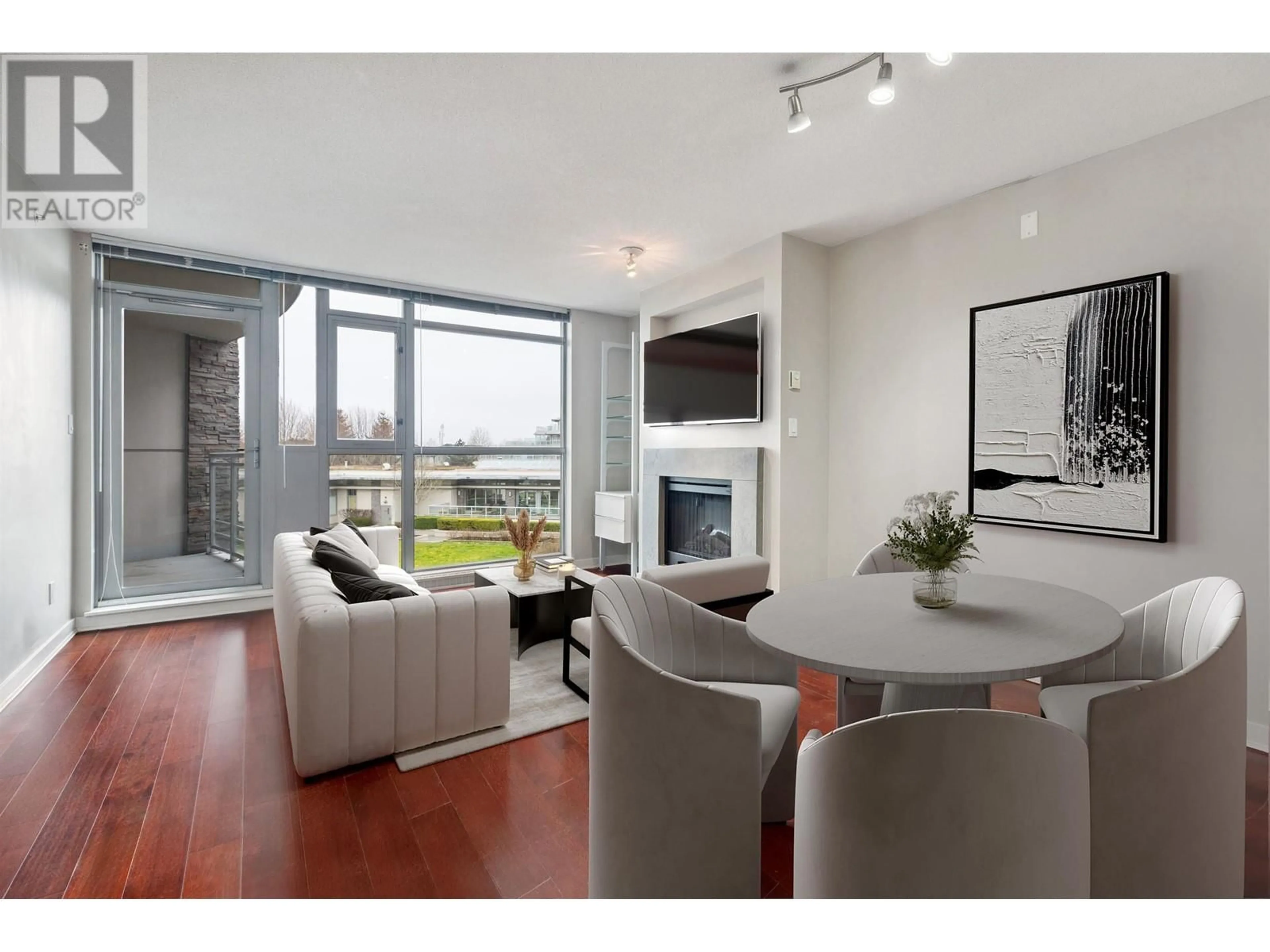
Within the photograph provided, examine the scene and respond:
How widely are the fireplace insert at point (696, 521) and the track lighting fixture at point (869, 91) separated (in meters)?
2.34

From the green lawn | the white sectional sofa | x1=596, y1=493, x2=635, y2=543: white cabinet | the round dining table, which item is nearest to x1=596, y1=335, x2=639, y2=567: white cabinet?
x1=596, y1=493, x2=635, y2=543: white cabinet

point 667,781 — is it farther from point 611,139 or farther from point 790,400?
point 790,400

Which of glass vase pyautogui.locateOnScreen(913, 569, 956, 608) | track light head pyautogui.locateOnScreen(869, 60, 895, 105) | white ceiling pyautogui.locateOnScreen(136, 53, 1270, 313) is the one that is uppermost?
white ceiling pyautogui.locateOnScreen(136, 53, 1270, 313)

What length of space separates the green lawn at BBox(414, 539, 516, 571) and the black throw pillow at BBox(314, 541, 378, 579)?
2361 mm

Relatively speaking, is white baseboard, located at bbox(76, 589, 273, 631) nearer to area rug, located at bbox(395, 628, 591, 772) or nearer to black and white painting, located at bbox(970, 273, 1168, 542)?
area rug, located at bbox(395, 628, 591, 772)

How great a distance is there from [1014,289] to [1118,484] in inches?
41.4

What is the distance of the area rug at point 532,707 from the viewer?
2.22m

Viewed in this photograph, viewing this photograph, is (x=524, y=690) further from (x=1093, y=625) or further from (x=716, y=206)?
(x=716, y=206)

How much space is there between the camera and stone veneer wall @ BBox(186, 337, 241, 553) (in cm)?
415

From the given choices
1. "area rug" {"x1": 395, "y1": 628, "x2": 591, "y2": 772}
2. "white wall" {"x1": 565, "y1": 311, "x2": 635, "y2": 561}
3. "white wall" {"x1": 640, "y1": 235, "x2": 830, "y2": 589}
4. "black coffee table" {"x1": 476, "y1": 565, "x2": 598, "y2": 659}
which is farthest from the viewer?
"white wall" {"x1": 565, "y1": 311, "x2": 635, "y2": 561}

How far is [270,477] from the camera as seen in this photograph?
14.3 ft

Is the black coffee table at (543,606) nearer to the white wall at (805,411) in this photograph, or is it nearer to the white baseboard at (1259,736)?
the white wall at (805,411)
